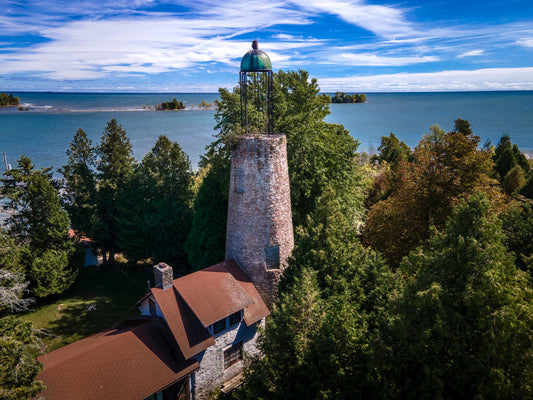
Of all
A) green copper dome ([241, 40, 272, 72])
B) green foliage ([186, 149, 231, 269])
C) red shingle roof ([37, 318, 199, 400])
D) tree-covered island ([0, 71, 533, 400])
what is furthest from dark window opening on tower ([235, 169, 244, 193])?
red shingle roof ([37, 318, 199, 400])

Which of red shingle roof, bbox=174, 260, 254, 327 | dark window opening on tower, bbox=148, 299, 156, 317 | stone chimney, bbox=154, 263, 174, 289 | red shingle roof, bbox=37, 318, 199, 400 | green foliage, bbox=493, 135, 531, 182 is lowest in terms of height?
red shingle roof, bbox=37, 318, 199, 400

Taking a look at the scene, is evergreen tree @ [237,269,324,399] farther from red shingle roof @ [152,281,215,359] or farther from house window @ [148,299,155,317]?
house window @ [148,299,155,317]

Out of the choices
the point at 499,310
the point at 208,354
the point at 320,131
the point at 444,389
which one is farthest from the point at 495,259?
the point at 320,131

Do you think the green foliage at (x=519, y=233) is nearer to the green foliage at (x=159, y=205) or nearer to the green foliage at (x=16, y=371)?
the green foliage at (x=16, y=371)

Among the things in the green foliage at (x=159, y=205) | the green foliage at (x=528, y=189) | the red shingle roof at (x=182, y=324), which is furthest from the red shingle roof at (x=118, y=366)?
the green foliage at (x=528, y=189)

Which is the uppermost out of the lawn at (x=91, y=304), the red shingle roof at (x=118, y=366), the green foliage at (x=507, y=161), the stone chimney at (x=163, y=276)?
the green foliage at (x=507, y=161)

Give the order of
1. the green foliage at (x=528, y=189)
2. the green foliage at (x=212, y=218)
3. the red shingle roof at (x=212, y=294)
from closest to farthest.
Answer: the red shingle roof at (x=212, y=294) < the green foliage at (x=212, y=218) < the green foliage at (x=528, y=189)

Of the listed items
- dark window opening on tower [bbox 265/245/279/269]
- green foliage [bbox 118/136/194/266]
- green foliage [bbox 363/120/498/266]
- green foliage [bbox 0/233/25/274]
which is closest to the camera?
green foliage [bbox 363/120/498/266]
